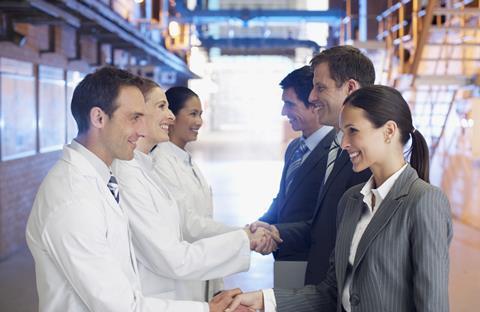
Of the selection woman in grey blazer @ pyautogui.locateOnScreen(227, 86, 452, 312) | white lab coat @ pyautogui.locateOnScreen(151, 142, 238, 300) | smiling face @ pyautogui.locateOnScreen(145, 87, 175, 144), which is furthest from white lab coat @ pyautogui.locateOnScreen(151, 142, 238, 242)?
woman in grey blazer @ pyautogui.locateOnScreen(227, 86, 452, 312)

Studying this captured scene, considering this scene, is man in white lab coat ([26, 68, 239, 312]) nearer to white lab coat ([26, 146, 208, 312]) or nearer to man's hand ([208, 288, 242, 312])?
white lab coat ([26, 146, 208, 312])

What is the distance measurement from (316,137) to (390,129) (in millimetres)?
1528

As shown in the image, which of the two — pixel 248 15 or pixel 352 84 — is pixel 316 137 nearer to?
pixel 352 84

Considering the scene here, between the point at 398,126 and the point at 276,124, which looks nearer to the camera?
the point at 398,126

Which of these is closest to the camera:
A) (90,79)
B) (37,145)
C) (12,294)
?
(90,79)

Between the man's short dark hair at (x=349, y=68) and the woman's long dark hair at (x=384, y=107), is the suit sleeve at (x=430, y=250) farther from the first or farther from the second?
the man's short dark hair at (x=349, y=68)

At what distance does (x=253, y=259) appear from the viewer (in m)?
7.60

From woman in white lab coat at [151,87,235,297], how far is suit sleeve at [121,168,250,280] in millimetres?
378

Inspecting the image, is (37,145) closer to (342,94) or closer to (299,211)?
(299,211)

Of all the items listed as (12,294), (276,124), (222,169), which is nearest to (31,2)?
(12,294)

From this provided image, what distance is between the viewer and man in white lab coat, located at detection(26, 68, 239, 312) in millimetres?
2035

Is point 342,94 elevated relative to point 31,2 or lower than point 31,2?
lower

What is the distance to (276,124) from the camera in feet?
133

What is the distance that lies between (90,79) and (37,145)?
6308 mm
